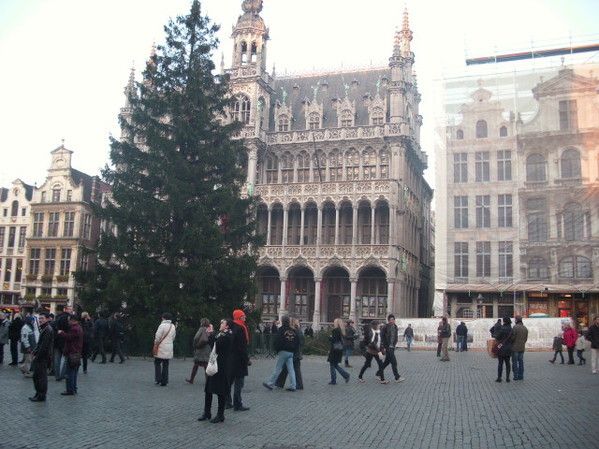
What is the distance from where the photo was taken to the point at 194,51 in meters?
27.9

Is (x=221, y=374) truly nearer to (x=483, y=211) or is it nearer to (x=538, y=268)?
(x=538, y=268)

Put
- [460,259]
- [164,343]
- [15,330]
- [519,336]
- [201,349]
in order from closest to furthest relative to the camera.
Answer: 1. [164,343]
2. [201,349]
3. [519,336]
4. [15,330]
5. [460,259]

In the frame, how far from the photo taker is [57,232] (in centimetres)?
5925

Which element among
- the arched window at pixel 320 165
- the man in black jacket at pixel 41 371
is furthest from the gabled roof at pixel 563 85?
the man in black jacket at pixel 41 371

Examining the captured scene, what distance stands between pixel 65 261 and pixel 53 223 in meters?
4.17

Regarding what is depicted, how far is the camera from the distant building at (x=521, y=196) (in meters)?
39.9

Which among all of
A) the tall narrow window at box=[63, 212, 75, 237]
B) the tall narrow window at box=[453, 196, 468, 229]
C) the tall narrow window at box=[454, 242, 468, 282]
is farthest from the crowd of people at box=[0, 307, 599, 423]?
the tall narrow window at box=[63, 212, 75, 237]

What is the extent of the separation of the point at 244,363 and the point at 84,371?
753 cm

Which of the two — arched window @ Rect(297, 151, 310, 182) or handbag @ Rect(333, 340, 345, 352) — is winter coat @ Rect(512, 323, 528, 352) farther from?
arched window @ Rect(297, 151, 310, 182)

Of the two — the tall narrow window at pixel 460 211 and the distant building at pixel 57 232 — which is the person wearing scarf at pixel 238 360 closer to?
the tall narrow window at pixel 460 211

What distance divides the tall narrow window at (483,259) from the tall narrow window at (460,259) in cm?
81

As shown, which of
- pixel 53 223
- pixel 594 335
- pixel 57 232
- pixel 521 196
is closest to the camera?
pixel 594 335

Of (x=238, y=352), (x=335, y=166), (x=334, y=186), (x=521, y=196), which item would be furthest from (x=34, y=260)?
(x=238, y=352)

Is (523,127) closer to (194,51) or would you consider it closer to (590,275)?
(590,275)
